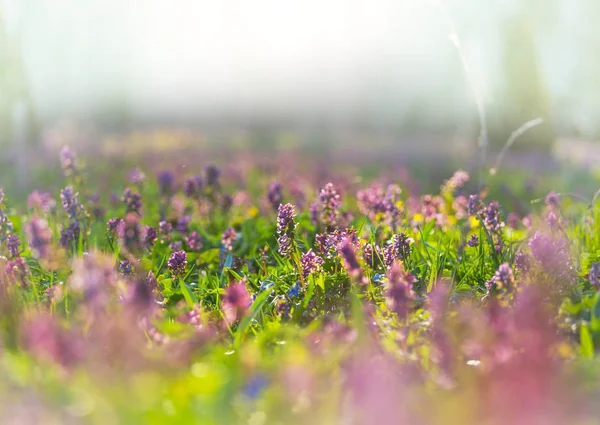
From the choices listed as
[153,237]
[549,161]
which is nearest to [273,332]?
[153,237]

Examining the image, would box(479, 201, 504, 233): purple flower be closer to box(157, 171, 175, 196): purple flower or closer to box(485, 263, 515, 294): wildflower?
box(485, 263, 515, 294): wildflower

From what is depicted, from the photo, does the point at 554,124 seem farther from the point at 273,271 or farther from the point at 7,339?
the point at 7,339

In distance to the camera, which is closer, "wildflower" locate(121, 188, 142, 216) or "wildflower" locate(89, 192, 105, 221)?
"wildflower" locate(121, 188, 142, 216)

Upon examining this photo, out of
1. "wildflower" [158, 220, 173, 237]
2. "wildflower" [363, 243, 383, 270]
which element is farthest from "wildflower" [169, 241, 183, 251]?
"wildflower" [363, 243, 383, 270]

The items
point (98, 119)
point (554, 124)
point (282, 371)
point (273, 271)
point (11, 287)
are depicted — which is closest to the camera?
point (282, 371)

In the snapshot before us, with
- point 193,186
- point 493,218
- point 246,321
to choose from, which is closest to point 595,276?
point 493,218

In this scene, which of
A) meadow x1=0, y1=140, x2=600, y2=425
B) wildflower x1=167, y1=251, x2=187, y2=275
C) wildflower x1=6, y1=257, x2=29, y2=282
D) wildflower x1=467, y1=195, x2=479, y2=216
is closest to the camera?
meadow x1=0, y1=140, x2=600, y2=425

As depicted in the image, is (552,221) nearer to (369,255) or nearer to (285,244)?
(369,255)
